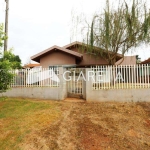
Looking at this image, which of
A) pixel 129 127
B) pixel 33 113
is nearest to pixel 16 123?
pixel 33 113

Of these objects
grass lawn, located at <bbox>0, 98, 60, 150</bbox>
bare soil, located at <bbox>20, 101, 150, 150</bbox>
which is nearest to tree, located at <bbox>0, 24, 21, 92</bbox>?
grass lawn, located at <bbox>0, 98, 60, 150</bbox>

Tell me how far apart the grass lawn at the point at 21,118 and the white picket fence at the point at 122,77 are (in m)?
2.65

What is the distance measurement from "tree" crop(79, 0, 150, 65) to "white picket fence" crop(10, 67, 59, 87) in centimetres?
320

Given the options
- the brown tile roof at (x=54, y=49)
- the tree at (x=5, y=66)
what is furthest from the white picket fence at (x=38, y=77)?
the brown tile roof at (x=54, y=49)

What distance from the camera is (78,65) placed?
1378 centimetres

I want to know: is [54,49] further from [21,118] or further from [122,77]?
[21,118]

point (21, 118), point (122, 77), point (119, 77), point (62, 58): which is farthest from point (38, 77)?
point (122, 77)

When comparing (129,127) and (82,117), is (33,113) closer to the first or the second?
(82,117)

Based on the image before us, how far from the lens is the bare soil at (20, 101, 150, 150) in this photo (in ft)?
14.6

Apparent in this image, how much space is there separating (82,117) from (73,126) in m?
0.85

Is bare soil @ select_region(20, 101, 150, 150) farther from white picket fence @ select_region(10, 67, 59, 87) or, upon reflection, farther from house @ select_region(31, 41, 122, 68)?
house @ select_region(31, 41, 122, 68)

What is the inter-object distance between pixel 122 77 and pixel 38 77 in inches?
193

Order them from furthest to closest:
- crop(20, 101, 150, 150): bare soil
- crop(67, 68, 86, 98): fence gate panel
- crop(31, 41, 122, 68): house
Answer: crop(31, 41, 122, 68): house
crop(67, 68, 86, 98): fence gate panel
crop(20, 101, 150, 150): bare soil

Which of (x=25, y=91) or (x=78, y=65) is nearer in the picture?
(x=25, y=91)
